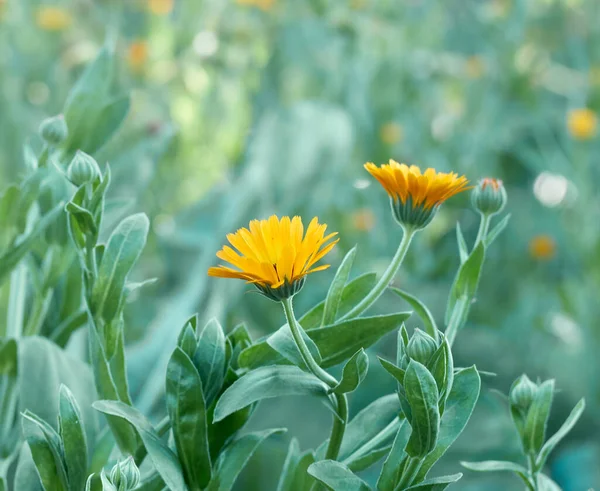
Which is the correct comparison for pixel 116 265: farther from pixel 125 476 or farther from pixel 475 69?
pixel 475 69

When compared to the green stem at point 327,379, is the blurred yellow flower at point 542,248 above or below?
below

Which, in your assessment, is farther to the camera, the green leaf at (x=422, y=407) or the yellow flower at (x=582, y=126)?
the yellow flower at (x=582, y=126)

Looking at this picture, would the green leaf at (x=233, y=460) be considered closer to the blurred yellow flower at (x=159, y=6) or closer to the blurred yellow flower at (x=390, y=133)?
the blurred yellow flower at (x=390, y=133)

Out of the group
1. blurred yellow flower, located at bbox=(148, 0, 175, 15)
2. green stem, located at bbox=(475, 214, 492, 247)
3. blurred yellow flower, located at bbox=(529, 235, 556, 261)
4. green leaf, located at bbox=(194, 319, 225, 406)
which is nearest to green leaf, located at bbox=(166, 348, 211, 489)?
green leaf, located at bbox=(194, 319, 225, 406)

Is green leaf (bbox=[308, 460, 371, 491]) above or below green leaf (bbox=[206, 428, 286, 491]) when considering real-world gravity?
above

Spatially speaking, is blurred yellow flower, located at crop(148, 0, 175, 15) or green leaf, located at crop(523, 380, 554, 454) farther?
blurred yellow flower, located at crop(148, 0, 175, 15)

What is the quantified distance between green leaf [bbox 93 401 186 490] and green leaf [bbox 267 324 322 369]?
0.05 m

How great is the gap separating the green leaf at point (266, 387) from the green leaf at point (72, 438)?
0.05m

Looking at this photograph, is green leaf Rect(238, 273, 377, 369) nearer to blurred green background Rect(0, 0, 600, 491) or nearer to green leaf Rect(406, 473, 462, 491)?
green leaf Rect(406, 473, 462, 491)

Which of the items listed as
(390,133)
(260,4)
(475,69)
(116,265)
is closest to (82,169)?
(116,265)

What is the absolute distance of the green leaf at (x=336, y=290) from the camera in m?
0.27

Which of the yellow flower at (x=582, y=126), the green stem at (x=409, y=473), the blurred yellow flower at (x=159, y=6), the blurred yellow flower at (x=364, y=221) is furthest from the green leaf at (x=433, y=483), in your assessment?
the blurred yellow flower at (x=159, y=6)

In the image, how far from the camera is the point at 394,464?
0.27m

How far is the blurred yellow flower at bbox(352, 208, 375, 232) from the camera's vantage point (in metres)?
1.15
